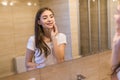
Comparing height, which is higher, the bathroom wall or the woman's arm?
the bathroom wall

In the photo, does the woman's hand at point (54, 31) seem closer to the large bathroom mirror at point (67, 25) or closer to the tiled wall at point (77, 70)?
the large bathroom mirror at point (67, 25)

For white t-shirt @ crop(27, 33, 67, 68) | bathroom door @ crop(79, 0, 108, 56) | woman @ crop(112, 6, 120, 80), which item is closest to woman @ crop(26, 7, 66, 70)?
white t-shirt @ crop(27, 33, 67, 68)

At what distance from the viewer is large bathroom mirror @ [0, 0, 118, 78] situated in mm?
1148

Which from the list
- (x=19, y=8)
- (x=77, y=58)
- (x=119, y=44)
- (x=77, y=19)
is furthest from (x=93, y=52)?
(x=19, y=8)

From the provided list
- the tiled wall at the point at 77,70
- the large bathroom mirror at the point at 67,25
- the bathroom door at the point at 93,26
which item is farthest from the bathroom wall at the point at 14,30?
the bathroom door at the point at 93,26

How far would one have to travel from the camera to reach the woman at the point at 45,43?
1.27 m

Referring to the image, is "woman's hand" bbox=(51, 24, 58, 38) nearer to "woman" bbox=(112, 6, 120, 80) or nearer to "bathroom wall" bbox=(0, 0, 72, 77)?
"bathroom wall" bbox=(0, 0, 72, 77)

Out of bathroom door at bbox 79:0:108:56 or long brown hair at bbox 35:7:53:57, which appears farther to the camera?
bathroom door at bbox 79:0:108:56

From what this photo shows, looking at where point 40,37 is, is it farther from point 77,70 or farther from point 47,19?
point 77,70

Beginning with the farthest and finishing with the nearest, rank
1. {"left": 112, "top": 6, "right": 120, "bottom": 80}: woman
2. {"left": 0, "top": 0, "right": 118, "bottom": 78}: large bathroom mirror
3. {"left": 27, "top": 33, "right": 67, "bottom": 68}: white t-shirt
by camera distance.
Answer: {"left": 27, "top": 33, "right": 67, "bottom": 68}: white t-shirt
{"left": 0, "top": 0, "right": 118, "bottom": 78}: large bathroom mirror
{"left": 112, "top": 6, "right": 120, "bottom": 80}: woman

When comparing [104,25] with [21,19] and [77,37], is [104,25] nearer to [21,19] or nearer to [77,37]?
[77,37]

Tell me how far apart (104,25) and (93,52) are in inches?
9.9

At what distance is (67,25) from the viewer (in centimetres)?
139

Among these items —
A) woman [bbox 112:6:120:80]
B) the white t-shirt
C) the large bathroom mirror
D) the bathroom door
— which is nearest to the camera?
woman [bbox 112:6:120:80]
